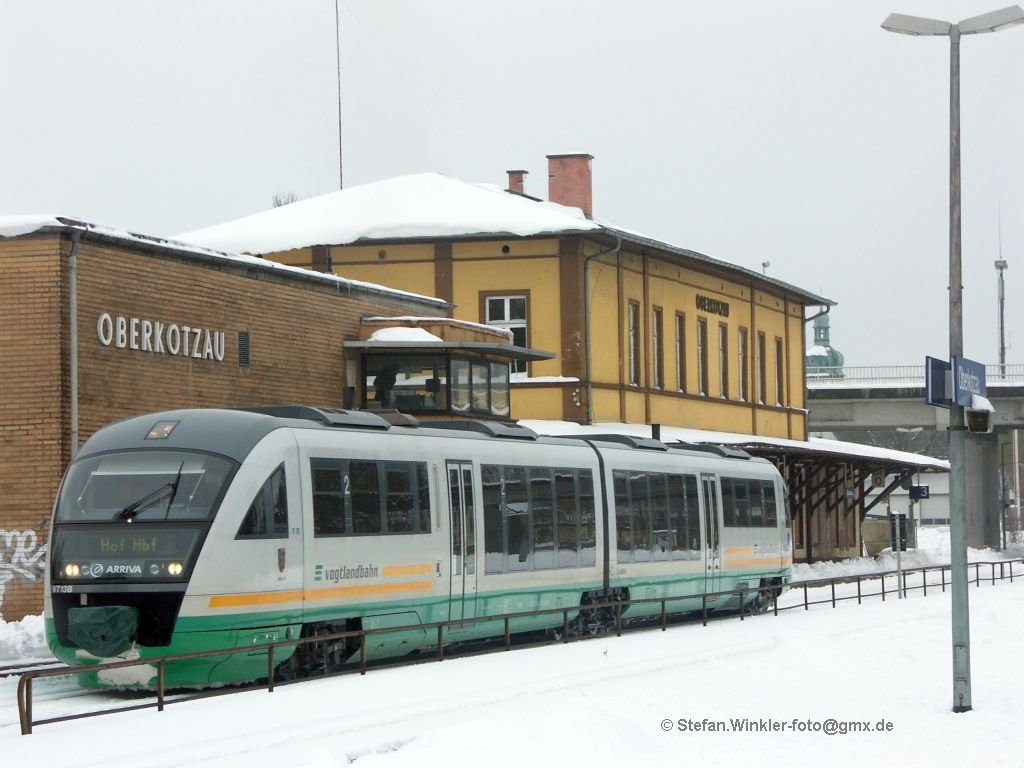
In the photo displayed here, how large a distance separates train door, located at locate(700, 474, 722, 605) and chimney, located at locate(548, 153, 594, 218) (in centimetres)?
2021

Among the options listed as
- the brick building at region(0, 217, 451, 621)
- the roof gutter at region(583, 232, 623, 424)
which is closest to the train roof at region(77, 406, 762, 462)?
the brick building at region(0, 217, 451, 621)

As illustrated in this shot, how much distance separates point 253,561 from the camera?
17172 millimetres

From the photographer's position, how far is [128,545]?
16844mm

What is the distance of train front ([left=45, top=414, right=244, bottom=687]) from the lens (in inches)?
652

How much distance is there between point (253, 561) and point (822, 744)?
589 cm

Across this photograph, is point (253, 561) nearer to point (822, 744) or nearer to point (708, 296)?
point (822, 744)

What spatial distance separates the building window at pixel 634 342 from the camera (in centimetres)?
4362

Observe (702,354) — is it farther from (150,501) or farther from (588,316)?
(150,501)

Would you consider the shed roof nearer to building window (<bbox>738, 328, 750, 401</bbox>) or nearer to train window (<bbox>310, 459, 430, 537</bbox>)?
building window (<bbox>738, 328, 750, 401</bbox>)

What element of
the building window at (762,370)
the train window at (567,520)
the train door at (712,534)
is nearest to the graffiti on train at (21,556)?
the train window at (567,520)

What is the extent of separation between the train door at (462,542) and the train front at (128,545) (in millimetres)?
4326

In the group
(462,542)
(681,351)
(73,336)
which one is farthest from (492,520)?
(681,351)

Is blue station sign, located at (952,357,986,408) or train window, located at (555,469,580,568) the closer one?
blue station sign, located at (952,357,986,408)

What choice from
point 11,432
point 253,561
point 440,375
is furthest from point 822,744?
point 440,375
